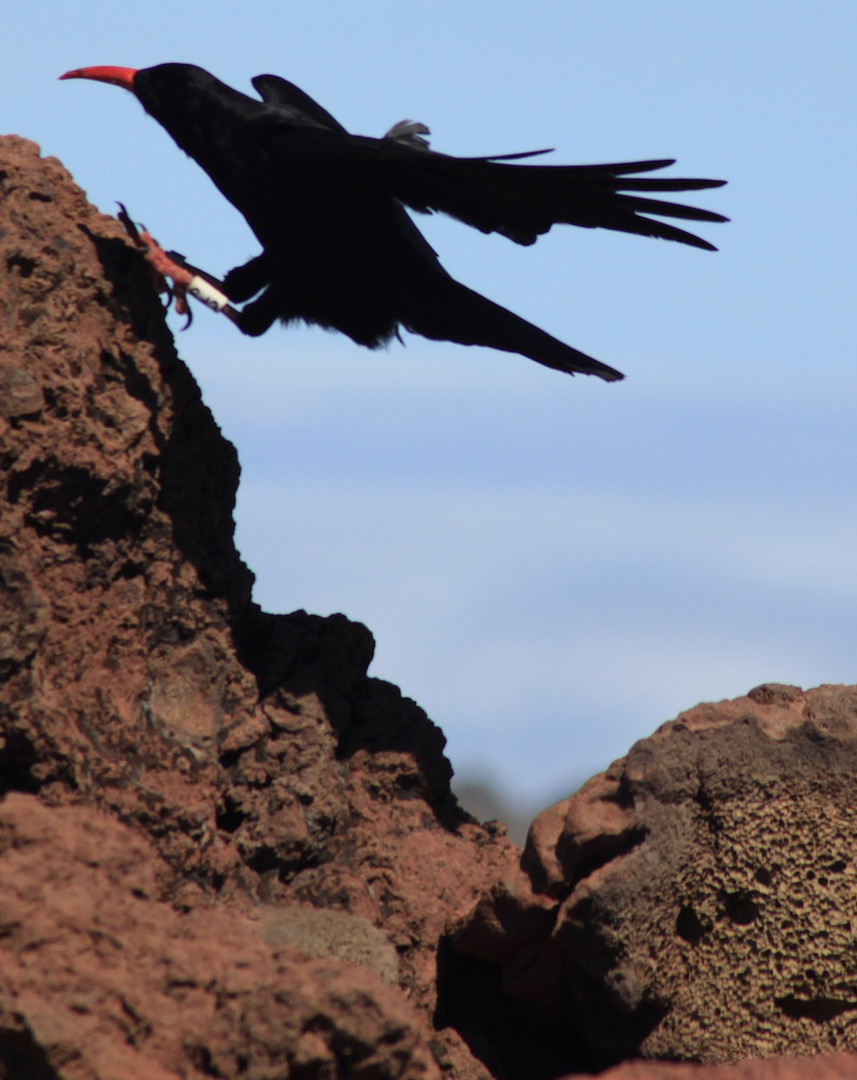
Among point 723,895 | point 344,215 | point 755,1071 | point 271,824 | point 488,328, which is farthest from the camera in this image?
point 488,328

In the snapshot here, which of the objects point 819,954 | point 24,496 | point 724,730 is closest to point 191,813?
point 24,496

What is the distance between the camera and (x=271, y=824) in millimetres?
4059

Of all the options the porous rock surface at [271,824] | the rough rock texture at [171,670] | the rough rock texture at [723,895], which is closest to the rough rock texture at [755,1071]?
the porous rock surface at [271,824]

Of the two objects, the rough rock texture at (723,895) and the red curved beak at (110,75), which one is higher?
the red curved beak at (110,75)

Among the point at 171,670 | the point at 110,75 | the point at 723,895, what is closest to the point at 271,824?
the point at 171,670

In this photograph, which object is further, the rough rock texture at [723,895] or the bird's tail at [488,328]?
the bird's tail at [488,328]

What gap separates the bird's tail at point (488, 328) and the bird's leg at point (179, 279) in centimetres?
82

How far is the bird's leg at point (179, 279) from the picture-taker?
190 inches

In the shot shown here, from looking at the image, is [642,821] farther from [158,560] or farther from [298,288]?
[298,288]

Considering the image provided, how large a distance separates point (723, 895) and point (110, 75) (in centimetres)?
447

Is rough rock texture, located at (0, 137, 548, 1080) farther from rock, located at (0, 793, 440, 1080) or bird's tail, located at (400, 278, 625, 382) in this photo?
bird's tail, located at (400, 278, 625, 382)

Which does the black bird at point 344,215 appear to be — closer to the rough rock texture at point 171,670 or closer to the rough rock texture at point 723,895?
the rough rock texture at point 171,670

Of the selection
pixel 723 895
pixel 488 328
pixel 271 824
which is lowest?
pixel 271 824

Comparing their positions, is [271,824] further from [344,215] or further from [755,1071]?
[344,215]
